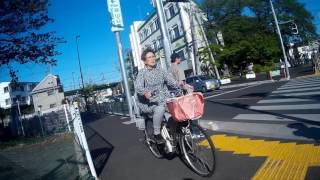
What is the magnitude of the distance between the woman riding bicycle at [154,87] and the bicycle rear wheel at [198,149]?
0.72 m

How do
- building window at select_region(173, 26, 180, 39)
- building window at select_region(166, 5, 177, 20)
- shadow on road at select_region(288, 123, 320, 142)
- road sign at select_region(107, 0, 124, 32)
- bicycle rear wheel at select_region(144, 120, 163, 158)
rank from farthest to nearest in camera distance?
building window at select_region(173, 26, 180, 39) → building window at select_region(166, 5, 177, 20) → road sign at select_region(107, 0, 124, 32) → bicycle rear wheel at select_region(144, 120, 163, 158) → shadow on road at select_region(288, 123, 320, 142)

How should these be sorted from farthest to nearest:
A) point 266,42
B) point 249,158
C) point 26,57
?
point 266,42 → point 26,57 → point 249,158

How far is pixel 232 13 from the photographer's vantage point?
4944cm

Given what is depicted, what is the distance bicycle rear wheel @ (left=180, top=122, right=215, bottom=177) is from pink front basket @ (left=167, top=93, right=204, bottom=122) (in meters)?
0.28

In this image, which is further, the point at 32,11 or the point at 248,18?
the point at 248,18

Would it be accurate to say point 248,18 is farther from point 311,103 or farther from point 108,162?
point 108,162

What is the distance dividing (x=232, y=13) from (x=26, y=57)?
36.5 meters

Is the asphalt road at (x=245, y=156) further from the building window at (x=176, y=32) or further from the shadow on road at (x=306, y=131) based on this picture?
the building window at (x=176, y=32)

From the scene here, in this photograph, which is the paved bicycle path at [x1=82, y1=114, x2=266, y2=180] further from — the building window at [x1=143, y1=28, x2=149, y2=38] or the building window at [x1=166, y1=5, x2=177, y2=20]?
the building window at [x1=143, y1=28, x2=149, y2=38]

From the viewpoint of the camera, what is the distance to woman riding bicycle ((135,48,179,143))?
18.5 ft

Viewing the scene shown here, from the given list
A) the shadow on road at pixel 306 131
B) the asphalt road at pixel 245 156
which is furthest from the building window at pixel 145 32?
the shadow on road at pixel 306 131

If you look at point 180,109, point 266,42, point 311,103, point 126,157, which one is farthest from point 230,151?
point 266,42

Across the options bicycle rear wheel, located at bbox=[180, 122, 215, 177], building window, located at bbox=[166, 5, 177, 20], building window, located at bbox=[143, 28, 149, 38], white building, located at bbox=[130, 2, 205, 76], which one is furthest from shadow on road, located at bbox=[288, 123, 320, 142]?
building window, located at bbox=[143, 28, 149, 38]

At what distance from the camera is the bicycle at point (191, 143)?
4691 mm
